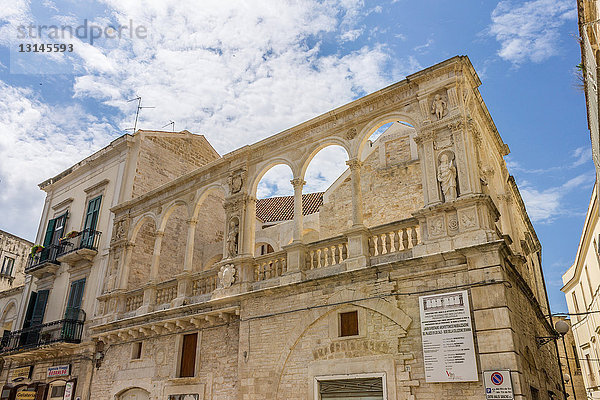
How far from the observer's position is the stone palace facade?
8.50 m

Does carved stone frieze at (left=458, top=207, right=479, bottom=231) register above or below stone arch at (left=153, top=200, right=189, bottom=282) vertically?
below

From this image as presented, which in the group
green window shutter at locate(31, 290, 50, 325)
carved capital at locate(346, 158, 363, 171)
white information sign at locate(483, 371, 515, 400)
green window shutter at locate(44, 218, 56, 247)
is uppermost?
green window shutter at locate(44, 218, 56, 247)

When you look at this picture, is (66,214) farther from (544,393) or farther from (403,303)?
(544,393)

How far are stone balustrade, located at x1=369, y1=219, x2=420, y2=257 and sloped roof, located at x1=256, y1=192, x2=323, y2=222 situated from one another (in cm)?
907

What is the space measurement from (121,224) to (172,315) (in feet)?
16.3

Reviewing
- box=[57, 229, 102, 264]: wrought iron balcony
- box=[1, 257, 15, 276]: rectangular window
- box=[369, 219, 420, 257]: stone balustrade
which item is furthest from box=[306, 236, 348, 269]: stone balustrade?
box=[1, 257, 15, 276]: rectangular window

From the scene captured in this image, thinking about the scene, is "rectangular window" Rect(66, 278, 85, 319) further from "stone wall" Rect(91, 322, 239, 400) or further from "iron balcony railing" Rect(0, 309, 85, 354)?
"stone wall" Rect(91, 322, 239, 400)

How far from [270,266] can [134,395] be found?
5519mm

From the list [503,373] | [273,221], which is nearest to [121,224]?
[273,221]

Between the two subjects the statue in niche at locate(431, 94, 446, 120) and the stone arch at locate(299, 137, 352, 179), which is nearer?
the statue in niche at locate(431, 94, 446, 120)

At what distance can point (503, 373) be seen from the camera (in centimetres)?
762

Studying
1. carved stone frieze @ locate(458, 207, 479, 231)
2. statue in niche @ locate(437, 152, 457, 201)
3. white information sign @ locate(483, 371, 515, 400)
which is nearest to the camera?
white information sign @ locate(483, 371, 515, 400)

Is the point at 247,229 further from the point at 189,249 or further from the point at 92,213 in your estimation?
the point at 92,213

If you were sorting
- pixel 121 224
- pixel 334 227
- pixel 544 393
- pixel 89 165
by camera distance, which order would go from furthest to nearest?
pixel 89 165, pixel 121 224, pixel 334 227, pixel 544 393
